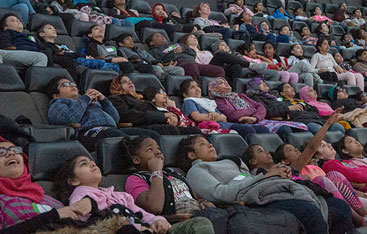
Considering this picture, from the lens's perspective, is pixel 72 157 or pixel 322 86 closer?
→ pixel 72 157

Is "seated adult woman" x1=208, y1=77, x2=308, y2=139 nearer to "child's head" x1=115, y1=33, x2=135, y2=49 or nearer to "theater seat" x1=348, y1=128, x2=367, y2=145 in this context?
"theater seat" x1=348, y1=128, x2=367, y2=145

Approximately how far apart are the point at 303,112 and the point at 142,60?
161cm

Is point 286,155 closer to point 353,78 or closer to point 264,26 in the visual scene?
point 353,78

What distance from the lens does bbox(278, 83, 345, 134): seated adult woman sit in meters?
4.16

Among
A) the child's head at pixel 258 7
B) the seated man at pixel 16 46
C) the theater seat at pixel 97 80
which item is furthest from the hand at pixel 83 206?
the child's head at pixel 258 7

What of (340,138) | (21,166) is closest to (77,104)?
(21,166)

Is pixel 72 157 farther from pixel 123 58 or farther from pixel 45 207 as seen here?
pixel 123 58

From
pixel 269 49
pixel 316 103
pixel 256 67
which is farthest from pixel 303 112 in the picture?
pixel 269 49

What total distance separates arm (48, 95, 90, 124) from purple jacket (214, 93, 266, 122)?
1.56 meters

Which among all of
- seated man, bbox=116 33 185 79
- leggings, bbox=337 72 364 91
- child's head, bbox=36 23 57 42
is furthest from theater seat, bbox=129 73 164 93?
leggings, bbox=337 72 364 91

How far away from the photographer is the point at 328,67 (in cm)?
623

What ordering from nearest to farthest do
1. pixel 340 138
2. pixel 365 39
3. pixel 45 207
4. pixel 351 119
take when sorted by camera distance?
pixel 45 207 < pixel 340 138 < pixel 351 119 < pixel 365 39

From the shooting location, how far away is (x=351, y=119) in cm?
464

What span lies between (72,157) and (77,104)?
79 cm
